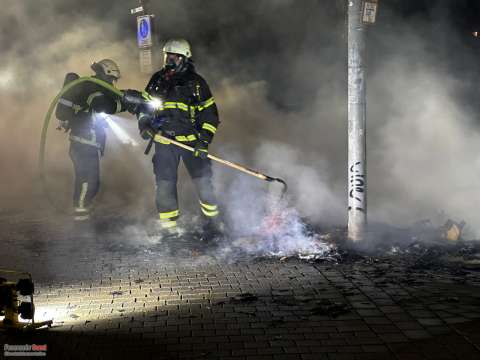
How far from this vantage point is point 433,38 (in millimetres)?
12383

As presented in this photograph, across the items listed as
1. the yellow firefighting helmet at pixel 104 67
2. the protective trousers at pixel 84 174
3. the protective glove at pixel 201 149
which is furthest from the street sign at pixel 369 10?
the protective trousers at pixel 84 174

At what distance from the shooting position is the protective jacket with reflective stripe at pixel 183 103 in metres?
9.48

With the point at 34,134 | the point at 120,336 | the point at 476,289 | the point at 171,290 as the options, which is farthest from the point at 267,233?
the point at 34,134

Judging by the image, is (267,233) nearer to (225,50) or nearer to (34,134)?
(225,50)

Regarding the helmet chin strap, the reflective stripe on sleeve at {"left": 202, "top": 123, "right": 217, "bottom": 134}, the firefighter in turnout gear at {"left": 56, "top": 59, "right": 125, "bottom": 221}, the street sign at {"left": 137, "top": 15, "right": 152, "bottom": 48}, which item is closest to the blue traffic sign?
the street sign at {"left": 137, "top": 15, "right": 152, "bottom": 48}

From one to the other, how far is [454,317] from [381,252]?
268 cm

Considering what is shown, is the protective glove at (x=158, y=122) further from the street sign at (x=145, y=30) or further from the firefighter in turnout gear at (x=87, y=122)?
the street sign at (x=145, y=30)

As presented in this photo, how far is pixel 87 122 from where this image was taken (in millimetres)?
11172

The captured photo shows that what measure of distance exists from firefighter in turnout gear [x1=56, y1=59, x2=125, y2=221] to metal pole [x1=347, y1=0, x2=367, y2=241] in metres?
4.18

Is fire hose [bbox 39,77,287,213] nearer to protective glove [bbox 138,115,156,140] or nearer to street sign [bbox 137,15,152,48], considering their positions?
protective glove [bbox 138,115,156,140]

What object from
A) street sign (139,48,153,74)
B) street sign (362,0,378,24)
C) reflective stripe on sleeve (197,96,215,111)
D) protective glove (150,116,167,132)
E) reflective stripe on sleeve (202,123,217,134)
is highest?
street sign (362,0,378,24)

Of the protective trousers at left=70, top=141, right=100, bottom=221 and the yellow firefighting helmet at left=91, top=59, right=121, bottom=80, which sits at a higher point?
the yellow firefighting helmet at left=91, top=59, right=121, bottom=80

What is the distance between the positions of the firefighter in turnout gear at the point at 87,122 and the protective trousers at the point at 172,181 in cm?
154

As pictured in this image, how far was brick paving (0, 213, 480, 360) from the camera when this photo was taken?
5.15 metres
